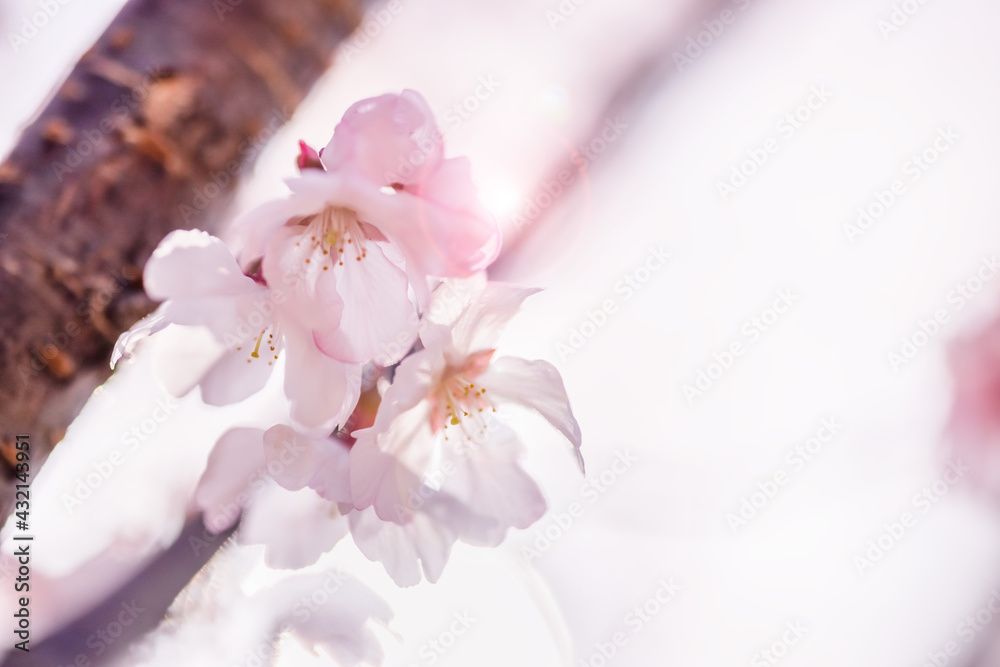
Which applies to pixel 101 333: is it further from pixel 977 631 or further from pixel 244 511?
pixel 977 631

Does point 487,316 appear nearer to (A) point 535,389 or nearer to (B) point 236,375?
(A) point 535,389

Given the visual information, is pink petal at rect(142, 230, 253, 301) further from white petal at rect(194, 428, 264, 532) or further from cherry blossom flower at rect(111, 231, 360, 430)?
white petal at rect(194, 428, 264, 532)

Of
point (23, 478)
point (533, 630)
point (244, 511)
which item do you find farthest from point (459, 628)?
point (23, 478)

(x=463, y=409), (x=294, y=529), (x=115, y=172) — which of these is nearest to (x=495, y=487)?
(x=463, y=409)

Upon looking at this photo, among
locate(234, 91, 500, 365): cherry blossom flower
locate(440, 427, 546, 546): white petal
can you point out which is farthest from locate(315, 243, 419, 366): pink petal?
locate(440, 427, 546, 546): white petal

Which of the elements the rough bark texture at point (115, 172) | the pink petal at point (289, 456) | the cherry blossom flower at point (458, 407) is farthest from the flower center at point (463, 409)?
the rough bark texture at point (115, 172)

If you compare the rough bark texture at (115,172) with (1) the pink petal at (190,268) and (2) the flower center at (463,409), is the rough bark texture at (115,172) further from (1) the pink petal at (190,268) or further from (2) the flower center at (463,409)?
(2) the flower center at (463,409)
